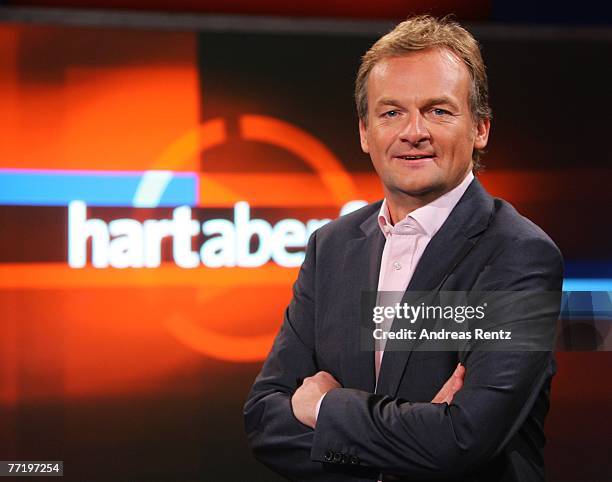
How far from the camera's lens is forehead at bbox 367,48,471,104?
2.15m

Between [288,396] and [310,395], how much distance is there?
0.42ft

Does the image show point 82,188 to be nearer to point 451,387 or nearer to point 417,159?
point 417,159

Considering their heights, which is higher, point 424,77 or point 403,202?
point 424,77

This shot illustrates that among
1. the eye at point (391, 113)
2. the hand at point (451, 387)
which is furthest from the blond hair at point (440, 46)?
the hand at point (451, 387)

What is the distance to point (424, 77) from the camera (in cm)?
216

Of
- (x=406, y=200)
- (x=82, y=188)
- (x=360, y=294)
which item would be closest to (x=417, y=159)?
(x=406, y=200)

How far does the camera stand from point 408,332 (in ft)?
6.63

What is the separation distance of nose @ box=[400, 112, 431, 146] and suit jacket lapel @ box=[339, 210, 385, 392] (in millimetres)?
303

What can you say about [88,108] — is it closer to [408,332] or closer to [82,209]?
[82,209]

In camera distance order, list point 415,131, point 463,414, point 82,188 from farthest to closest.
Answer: point 82,188 < point 415,131 < point 463,414

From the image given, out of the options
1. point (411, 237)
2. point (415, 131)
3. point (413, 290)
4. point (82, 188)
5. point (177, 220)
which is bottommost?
point (413, 290)

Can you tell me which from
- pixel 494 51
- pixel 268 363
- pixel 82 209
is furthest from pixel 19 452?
pixel 494 51

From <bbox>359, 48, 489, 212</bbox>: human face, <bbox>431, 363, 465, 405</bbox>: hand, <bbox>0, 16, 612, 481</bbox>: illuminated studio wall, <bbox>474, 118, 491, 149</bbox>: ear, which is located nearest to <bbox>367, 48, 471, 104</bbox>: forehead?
<bbox>359, 48, 489, 212</bbox>: human face

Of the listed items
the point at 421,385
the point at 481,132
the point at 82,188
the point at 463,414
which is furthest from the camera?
the point at 82,188
